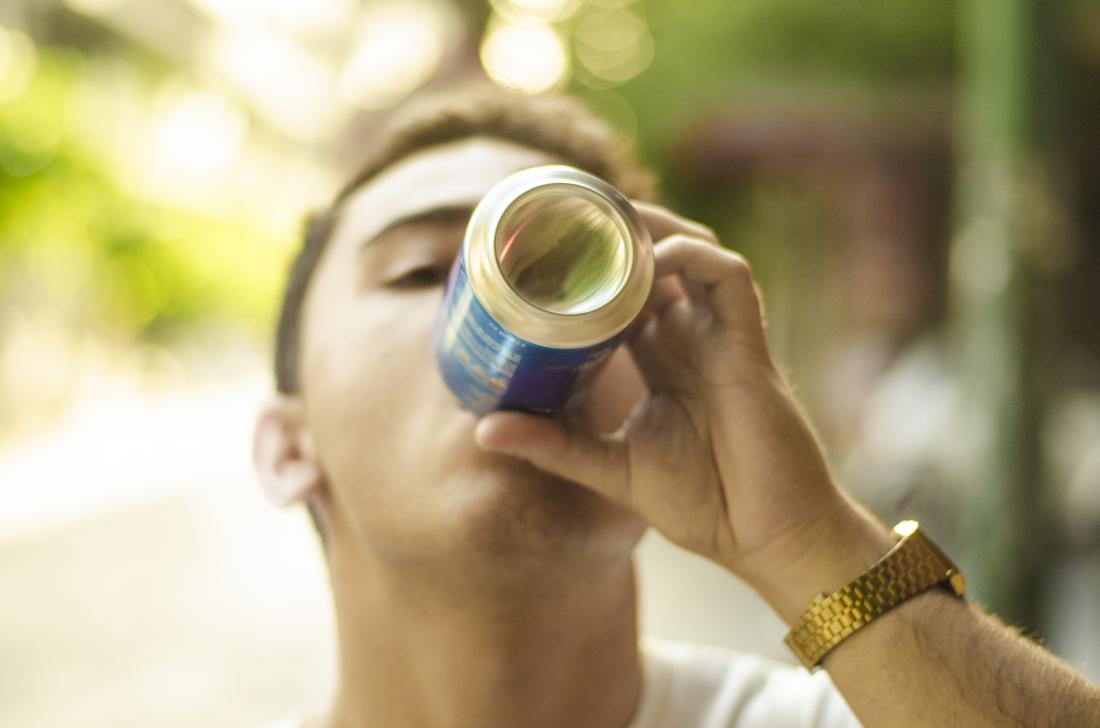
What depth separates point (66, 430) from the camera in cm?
826

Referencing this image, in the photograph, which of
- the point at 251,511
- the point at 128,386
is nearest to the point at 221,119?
the point at 128,386

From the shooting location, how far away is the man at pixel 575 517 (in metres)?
1.01

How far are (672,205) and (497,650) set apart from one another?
5582 millimetres

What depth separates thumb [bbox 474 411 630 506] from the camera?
1.00 meters

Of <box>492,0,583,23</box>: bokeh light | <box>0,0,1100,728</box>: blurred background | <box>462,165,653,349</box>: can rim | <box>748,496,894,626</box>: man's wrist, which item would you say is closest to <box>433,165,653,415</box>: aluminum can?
<box>462,165,653,349</box>: can rim

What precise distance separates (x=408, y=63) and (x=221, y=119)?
337 centimetres

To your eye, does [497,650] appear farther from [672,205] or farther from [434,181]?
[672,205]

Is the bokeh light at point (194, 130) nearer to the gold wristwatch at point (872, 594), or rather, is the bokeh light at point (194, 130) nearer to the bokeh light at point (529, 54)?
the bokeh light at point (529, 54)

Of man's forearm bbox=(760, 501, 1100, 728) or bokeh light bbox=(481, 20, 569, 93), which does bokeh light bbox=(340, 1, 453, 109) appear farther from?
man's forearm bbox=(760, 501, 1100, 728)

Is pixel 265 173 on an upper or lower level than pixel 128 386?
upper

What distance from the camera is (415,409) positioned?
115cm

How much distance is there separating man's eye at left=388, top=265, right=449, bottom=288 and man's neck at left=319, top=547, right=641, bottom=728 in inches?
14.4

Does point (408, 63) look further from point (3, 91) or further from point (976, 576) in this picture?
point (976, 576)

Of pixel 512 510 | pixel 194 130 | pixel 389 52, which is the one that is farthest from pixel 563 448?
pixel 194 130
